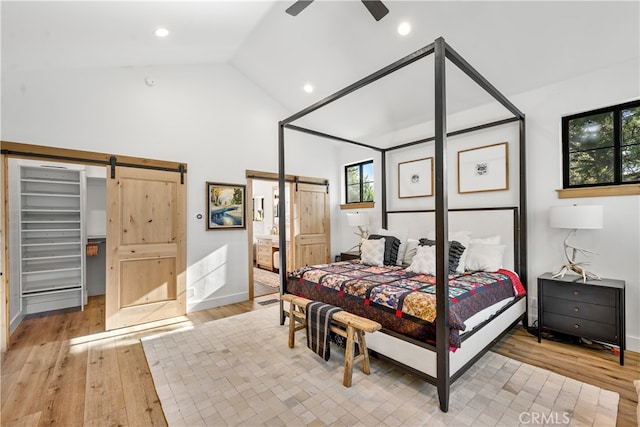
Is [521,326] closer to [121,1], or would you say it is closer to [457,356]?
[457,356]

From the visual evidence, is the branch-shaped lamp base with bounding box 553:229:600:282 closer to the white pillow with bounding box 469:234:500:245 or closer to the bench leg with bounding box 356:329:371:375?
the white pillow with bounding box 469:234:500:245

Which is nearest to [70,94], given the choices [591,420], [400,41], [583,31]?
[400,41]

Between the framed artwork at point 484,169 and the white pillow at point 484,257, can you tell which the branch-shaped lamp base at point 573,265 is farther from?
the framed artwork at point 484,169

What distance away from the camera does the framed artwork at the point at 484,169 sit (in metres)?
3.61

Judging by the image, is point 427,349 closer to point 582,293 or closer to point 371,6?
point 582,293

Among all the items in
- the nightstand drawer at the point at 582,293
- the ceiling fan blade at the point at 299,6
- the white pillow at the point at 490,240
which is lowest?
the nightstand drawer at the point at 582,293

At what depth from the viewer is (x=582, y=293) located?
2.68 meters

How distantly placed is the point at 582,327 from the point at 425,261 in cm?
147

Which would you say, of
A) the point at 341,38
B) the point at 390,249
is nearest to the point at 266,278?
the point at 390,249

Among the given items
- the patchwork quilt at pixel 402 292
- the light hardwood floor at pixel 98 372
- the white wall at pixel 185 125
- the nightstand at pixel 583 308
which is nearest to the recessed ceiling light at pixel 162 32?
the white wall at pixel 185 125

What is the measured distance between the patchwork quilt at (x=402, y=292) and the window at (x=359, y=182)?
2189 mm

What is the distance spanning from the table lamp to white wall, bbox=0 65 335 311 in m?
3.83

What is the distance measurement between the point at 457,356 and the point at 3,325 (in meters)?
4.16

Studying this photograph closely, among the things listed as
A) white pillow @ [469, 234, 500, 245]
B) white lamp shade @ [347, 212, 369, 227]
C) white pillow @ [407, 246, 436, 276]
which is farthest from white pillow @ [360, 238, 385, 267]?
white pillow @ [469, 234, 500, 245]
